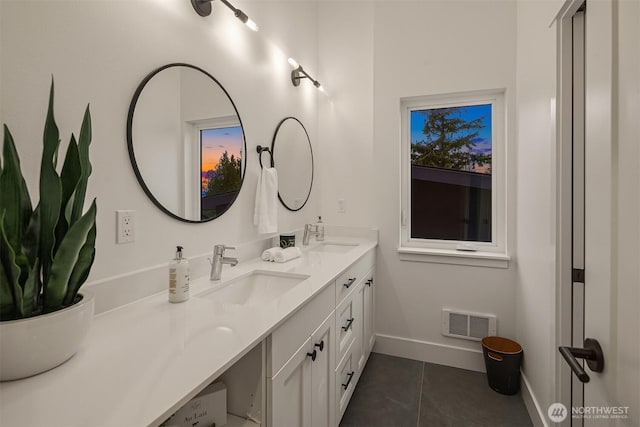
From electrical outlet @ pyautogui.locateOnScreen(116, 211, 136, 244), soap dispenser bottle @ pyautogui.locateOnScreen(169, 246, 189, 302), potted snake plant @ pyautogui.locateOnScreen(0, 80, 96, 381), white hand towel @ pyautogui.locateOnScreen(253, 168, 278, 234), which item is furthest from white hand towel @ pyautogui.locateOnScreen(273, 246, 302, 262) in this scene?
potted snake plant @ pyautogui.locateOnScreen(0, 80, 96, 381)

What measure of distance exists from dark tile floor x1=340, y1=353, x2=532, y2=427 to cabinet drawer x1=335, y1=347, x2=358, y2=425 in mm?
145

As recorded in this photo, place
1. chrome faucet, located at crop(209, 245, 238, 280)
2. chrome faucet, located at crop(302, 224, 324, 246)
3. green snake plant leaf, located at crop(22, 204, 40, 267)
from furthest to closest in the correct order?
1. chrome faucet, located at crop(302, 224, 324, 246)
2. chrome faucet, located at crop(209, 245, 238, 280)
3. green snake plant leaf, located at crop(22, 204, 40, 267)

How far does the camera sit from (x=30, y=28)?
83 centimetres

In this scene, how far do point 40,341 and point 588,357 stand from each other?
4.04ft

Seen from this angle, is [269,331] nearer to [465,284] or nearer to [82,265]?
[82,265]

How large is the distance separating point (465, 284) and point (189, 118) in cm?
212

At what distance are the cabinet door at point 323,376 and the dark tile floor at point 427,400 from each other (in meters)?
0.40

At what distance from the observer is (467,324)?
89.6 inches

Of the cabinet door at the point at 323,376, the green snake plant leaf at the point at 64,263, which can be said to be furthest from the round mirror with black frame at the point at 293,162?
the green snake plant leaf at the point at 64,263

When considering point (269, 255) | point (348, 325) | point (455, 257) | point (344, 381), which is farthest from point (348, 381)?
point (455, 257)

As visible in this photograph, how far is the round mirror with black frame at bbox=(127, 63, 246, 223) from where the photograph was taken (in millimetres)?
1151

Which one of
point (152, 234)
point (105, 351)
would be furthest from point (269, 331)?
point (152, 234)

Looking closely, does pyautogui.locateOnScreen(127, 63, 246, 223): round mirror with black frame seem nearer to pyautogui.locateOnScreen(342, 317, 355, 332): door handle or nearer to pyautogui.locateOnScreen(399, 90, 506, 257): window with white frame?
pyautogui.locateOnScreen(342, 317, 355, 332): door handle

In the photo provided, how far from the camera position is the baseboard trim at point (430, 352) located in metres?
2.25
